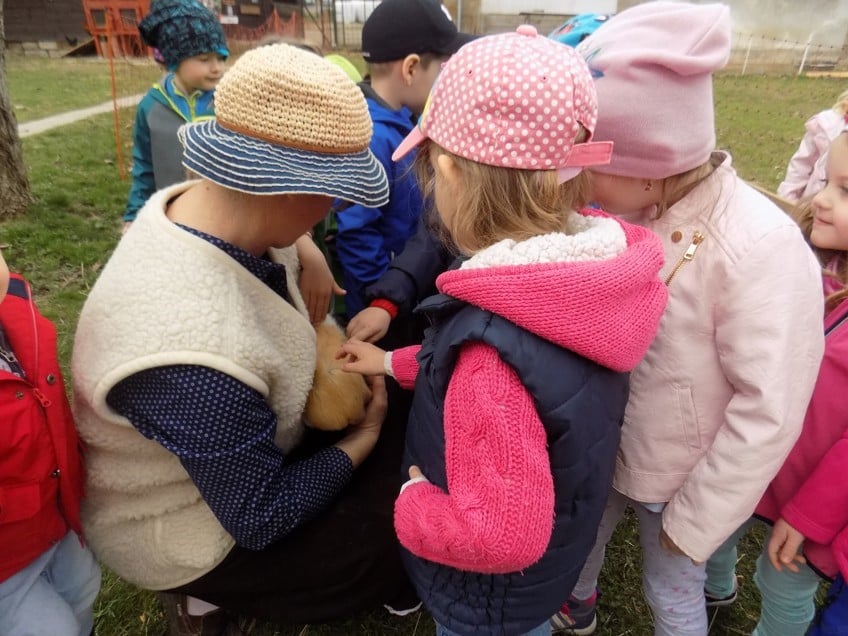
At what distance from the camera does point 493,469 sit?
45.0 inches

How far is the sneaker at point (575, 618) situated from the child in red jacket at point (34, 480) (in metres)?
1.57

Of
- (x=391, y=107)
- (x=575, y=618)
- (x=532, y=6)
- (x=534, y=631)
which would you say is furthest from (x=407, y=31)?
(x=532, y=6)

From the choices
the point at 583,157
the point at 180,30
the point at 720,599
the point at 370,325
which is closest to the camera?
the point at 583,157

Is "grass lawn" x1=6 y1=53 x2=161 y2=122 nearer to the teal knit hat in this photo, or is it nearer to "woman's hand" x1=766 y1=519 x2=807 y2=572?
the teal knit hat

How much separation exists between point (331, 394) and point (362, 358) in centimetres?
15

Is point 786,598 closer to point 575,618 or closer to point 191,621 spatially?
point 575,618

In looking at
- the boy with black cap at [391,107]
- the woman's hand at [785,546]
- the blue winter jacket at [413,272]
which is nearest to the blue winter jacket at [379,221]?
the boy with black cap at [391,107]

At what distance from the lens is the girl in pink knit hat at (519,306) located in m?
1.15

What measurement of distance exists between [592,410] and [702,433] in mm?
532

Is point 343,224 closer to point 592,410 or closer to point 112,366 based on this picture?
point 112,366

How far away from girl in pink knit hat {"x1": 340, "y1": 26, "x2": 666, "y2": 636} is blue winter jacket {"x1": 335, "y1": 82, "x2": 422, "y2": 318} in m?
1.16

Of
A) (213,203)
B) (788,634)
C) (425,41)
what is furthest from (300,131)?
(788,634)

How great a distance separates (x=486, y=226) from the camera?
1.27 m

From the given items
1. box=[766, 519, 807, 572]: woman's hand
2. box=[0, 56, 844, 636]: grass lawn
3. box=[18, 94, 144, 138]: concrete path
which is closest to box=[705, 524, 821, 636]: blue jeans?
box=[766, 519, 807, 572]: woman's hand
